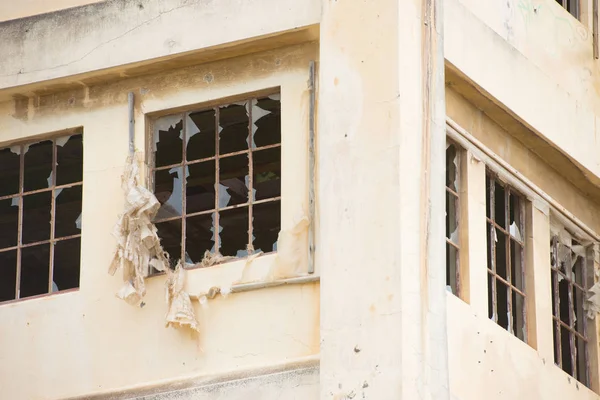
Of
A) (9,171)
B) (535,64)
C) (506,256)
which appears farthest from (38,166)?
(535,64)

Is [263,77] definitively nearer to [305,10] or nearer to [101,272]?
[305,10]

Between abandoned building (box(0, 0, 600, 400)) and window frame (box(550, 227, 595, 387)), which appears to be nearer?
abandoned building (box(0, 0, 600, 400))

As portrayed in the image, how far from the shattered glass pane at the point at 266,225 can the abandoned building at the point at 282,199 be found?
0.07 ft

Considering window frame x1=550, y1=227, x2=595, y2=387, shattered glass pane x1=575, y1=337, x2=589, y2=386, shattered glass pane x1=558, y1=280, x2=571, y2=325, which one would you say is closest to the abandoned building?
window frame x1=550, y1=227, x2=595, y2=387

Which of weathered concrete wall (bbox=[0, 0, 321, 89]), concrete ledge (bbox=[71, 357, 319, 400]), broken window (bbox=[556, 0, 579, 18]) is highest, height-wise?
broken window (bbox=[556, 0, 579, 18])

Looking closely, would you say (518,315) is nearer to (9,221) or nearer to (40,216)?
(40,216)

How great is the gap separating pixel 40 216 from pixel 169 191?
1.44 metres

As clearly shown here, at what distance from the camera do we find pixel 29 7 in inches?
683

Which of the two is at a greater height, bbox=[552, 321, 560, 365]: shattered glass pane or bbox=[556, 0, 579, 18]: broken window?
bbox=[556, 0, 579, 18]: broken window

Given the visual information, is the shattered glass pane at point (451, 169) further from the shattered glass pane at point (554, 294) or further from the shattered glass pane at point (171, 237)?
→ the shattered glass pane at point (171, 237)

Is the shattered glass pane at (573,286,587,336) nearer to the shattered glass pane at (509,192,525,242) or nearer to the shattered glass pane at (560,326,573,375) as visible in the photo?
the shattered glass pane at (560,326,573,375)

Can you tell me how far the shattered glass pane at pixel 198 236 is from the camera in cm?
1620

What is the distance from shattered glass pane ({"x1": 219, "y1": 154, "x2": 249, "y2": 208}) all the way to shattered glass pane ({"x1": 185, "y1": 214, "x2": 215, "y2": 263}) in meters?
0.21

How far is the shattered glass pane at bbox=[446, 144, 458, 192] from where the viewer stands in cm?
1689
